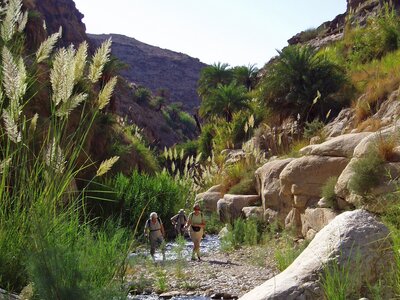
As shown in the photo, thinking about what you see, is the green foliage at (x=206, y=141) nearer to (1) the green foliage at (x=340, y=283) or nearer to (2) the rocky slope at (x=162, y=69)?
(1) the green foliage at (x=340, y=283)

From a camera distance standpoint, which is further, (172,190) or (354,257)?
(172,190)

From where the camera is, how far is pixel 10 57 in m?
3.13

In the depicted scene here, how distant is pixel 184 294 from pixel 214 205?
8545 mm

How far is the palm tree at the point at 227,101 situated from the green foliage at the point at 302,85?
7.11 m

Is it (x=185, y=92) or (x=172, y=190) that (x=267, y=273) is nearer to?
(x=172, y=190)

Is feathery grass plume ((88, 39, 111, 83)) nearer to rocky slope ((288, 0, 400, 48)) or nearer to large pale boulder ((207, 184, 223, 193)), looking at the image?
large pale boulder ((207, 184, 223, 193))

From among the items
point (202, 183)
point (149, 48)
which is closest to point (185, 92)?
point (149, 48)

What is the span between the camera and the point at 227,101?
89.0ft

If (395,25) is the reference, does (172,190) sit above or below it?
below

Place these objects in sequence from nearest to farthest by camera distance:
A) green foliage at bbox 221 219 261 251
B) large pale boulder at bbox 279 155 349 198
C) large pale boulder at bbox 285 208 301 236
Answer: large pale boulder at bbox 279 155 349 198
large pale boulder at bbox 285 208 301 236
green foliage at bbox 221 219 261 251

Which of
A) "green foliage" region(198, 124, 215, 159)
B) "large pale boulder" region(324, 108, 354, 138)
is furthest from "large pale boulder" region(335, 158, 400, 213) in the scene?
"green foliage" region(198, 124, 215, 159)

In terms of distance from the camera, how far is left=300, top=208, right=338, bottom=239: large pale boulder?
8.73 m

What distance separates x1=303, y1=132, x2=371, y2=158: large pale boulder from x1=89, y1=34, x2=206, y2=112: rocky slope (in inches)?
2977

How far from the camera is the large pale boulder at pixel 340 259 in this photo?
13.2ft
